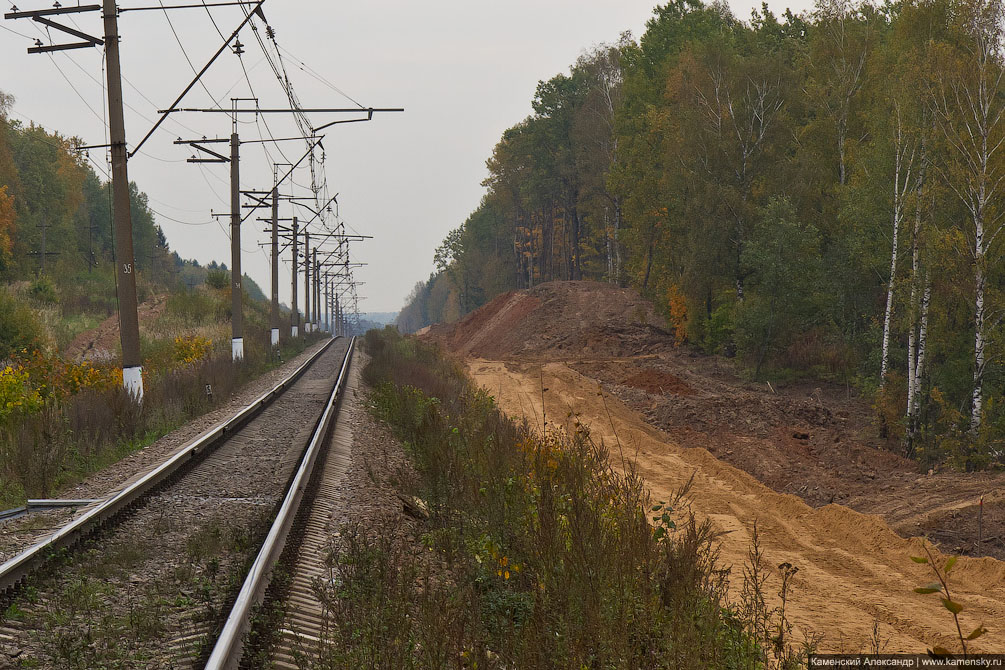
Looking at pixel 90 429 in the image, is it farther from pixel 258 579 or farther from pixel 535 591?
pixel 535 591

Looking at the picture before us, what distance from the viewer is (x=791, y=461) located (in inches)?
675

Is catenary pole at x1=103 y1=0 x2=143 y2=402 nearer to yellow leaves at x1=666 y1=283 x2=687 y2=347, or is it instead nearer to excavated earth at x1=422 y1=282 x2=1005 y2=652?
excavated earth at x1=422 y1=282 x2=1005 y2=652

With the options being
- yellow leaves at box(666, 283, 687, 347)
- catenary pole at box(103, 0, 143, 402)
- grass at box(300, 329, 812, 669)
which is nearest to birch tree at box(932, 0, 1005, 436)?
grass at box(300, 329, 812, 669)

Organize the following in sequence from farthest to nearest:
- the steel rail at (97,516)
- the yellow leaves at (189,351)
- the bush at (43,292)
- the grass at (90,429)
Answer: the bush at (43,292) < the yellow leaves at (189,351) < the grass at (90,429) < the steel rail at (97,516)

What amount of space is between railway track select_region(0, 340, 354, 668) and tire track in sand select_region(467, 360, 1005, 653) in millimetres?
3965

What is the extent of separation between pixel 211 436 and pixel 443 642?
31.3 ft

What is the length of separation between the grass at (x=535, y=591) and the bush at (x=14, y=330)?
1706cm

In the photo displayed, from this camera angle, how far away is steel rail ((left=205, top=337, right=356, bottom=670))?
14.7ft

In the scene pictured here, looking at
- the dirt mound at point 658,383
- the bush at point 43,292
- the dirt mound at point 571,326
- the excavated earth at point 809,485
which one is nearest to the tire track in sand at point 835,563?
the excavated earth at point 809,485

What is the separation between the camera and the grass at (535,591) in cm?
446

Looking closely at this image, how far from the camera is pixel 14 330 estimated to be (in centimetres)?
2039

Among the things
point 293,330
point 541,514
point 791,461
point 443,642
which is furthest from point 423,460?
point 293,330

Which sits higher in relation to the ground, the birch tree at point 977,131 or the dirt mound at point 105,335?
the birch tree at point 977,131

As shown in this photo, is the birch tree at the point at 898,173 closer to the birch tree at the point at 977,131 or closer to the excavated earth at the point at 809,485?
the birch tree at the point at 977,131
